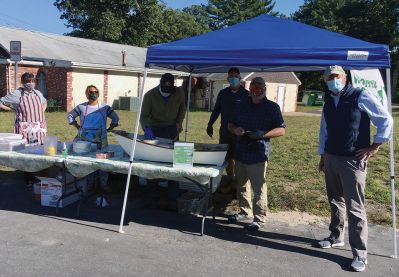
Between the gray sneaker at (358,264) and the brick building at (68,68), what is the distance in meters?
17.7

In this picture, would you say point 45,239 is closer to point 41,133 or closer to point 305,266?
point 41,133

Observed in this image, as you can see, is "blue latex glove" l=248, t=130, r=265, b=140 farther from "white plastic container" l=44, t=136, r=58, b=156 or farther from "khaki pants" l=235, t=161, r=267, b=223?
"white plastic container" l=44, t=136, r=58, b=156

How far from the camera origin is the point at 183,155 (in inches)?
186

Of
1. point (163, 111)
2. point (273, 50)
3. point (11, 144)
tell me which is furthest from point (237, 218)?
point (11, 144)

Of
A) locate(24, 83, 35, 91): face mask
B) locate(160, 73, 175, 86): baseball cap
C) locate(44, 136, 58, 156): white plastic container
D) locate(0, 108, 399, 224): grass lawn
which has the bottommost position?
locate(0, 108, 399, 224): grass lawn

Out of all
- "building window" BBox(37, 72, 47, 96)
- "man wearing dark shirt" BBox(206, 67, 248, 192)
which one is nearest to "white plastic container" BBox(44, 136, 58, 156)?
"man wearing dark shirt" BBox(206, 67, 248, 192)

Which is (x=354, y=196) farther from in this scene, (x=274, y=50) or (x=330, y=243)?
(x=274, y=50)

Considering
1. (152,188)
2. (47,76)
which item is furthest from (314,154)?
(47,76)

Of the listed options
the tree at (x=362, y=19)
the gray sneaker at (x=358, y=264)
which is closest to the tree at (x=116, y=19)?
the tree at (x=362, y=19)

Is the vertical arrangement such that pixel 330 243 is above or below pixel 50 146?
below

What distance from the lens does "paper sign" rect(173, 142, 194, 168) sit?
4707 mm

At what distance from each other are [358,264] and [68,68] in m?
18.8

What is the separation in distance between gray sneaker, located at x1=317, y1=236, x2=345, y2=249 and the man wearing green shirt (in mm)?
2066

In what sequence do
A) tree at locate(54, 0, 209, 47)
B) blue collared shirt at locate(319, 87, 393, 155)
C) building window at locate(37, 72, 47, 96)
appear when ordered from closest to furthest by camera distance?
blue collared shirt at locate(319, 87, 393, 155) < building window at locate(37, 72, 47, 96) < tree at locate(54, 0, 209, 47)
